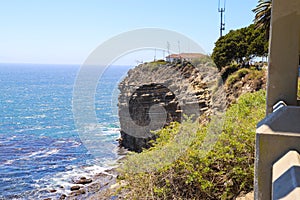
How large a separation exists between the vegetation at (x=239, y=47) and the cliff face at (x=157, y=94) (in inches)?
85.8

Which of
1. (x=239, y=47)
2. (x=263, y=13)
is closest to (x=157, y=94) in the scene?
(x=239, y=47)

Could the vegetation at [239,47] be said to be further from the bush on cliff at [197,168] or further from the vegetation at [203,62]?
the bush on cliff at [197,168]

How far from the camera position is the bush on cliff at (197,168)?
5.86m

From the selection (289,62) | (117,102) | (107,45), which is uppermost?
(107,45)

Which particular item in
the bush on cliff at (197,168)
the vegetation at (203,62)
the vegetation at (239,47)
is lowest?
the bush on cliff at (197,168)

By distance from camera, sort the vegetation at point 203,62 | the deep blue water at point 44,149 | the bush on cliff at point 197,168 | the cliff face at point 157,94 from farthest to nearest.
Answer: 1. the vegetation at point 203,62
2. the cliff face at point 157,94
3. the deep blue water at point 44,149
4. the bush on cliff at point 197,168

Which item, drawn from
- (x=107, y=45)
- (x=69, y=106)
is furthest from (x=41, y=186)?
(x=69, y=106)

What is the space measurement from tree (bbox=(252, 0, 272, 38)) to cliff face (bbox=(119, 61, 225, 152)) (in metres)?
8.73

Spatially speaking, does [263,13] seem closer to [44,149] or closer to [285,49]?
[285,49]

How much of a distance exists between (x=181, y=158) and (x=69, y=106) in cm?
5532

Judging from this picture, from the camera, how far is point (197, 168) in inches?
239

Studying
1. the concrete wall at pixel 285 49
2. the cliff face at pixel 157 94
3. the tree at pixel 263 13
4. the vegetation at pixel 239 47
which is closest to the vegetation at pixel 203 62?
the cliff face at pixel 157 94

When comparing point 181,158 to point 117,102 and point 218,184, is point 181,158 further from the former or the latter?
point 117,102

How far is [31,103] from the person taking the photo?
6278cm
